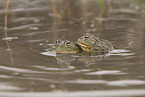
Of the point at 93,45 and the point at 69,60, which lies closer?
the point at 69,60

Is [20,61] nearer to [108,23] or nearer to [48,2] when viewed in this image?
[108,23]

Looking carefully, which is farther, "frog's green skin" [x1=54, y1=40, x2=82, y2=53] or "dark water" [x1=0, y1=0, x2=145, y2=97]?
"frog's green skin" [x1=54, y1=40, x2=82, y2=53]

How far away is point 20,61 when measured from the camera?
4.99m

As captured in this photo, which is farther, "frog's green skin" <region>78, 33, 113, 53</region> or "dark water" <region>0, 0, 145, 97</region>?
"frog's green skin" <region>78, 33, 113, 53</region>

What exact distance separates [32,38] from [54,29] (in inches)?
51.4

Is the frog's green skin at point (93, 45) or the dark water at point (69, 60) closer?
the dark water at point (69, 60)

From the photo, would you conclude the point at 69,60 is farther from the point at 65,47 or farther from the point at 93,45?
the point at 93,45

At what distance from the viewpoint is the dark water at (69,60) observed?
372 cm

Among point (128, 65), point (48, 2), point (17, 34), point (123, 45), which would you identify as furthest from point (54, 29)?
point (48, 2)

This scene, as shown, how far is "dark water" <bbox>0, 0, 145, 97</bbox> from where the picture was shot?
3.72 metres

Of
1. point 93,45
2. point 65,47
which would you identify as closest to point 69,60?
point 65,47

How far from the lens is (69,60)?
16.9 ft

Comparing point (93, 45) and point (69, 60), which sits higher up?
point (93, 45)

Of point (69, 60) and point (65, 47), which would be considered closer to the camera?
point (69, 60)
